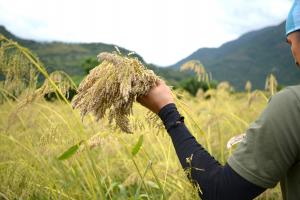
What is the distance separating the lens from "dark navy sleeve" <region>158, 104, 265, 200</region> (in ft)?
4.03

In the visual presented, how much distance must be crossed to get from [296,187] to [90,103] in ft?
2.35

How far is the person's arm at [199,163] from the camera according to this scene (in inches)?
48.4

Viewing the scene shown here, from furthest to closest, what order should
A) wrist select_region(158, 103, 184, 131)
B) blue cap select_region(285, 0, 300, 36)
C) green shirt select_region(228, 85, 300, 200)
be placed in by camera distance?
1. wrist select_region(158, 103, 184, 131)
2. blue cap select_region(285, 0, 300, 36)
3. green shirt select_region(228, 85, 300, 200)

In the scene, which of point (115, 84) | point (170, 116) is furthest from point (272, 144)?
point (115, 84)

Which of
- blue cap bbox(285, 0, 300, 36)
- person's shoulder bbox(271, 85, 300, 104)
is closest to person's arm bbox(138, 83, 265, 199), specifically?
person's shoulder bbox(271, 85, 300, 104)

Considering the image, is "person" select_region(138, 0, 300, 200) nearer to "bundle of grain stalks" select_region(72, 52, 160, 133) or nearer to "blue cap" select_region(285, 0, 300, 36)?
"blue cap" select_region(285, 0, 300, 36)

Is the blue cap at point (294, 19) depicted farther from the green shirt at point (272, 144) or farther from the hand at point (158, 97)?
the hand at point (158, 97)

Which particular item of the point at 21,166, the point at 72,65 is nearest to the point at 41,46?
the point at 72,65

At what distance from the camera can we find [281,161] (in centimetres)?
119

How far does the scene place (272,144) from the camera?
117 centimetres

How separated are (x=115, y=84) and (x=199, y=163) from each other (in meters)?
0.39

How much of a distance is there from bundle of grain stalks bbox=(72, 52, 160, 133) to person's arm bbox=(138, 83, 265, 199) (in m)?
0.06

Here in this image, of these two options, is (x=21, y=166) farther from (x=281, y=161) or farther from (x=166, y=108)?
(x=281, y=161)

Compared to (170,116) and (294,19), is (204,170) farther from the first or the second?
(294,19)
